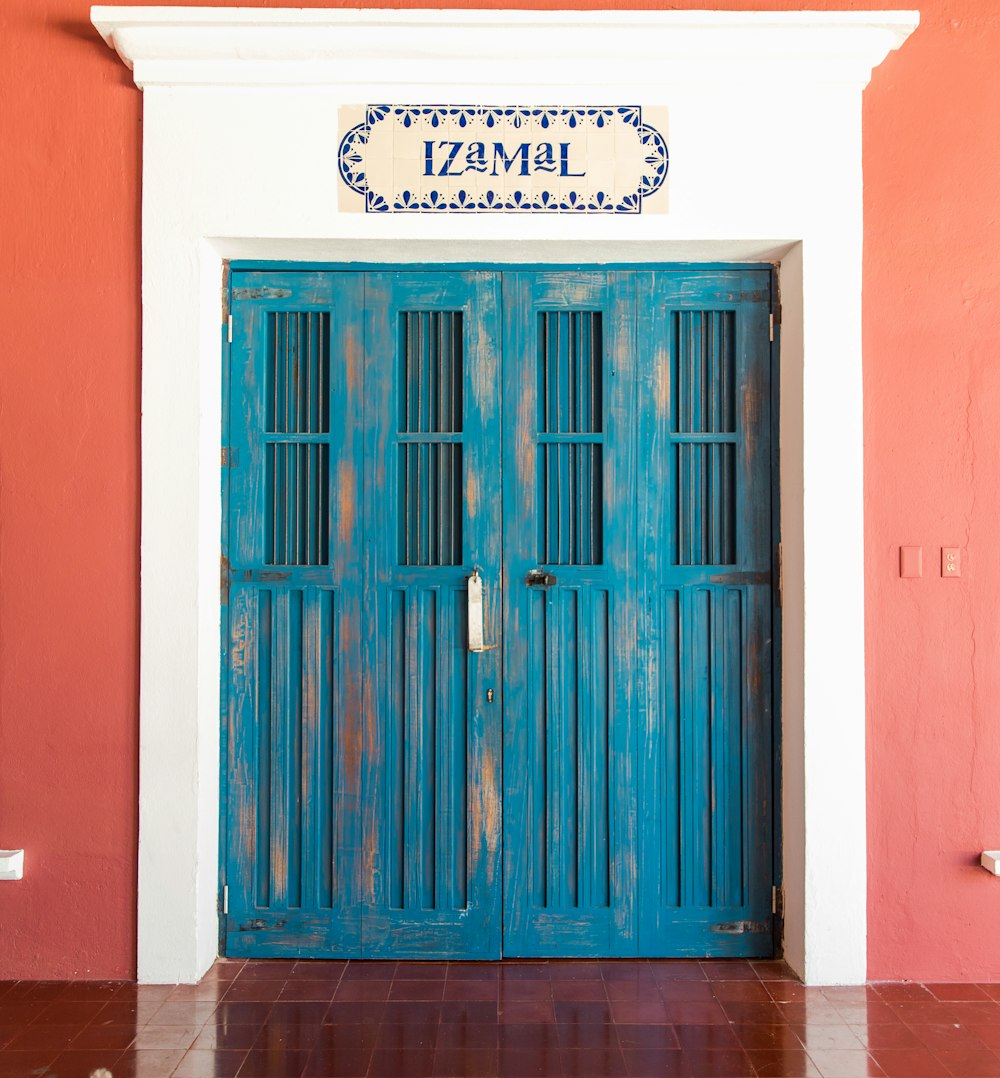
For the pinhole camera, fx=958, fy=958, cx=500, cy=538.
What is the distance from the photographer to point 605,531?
3.37 metres

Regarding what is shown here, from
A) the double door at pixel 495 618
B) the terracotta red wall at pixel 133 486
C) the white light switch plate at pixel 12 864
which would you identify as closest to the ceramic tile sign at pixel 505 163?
the double door at pixel 495 618

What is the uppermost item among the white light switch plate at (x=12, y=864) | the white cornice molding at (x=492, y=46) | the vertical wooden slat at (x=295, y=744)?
the white cornice molding at (x=492, y=46)

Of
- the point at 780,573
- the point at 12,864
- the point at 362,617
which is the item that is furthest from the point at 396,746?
the point at 780,573

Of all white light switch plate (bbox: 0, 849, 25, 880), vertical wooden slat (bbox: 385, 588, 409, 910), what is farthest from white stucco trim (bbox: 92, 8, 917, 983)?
vertical wooden slat (bbox: 385, 588, 409, 910)


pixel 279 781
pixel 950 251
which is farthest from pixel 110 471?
pixel 950 251

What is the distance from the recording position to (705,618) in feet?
11.1

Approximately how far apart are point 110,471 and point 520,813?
182 cm

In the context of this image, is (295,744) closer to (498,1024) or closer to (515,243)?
(498,1024)

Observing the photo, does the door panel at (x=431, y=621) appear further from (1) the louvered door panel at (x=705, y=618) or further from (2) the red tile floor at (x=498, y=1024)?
(1) the louvered door panel at (x=705, y=618)

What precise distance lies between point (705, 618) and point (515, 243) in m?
1.45

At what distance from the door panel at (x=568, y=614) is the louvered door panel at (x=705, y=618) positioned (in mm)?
87

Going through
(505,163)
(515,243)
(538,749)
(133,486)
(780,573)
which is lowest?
(538,749)

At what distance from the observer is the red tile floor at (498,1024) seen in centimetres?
266

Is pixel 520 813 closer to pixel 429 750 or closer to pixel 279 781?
pixel 429 750
